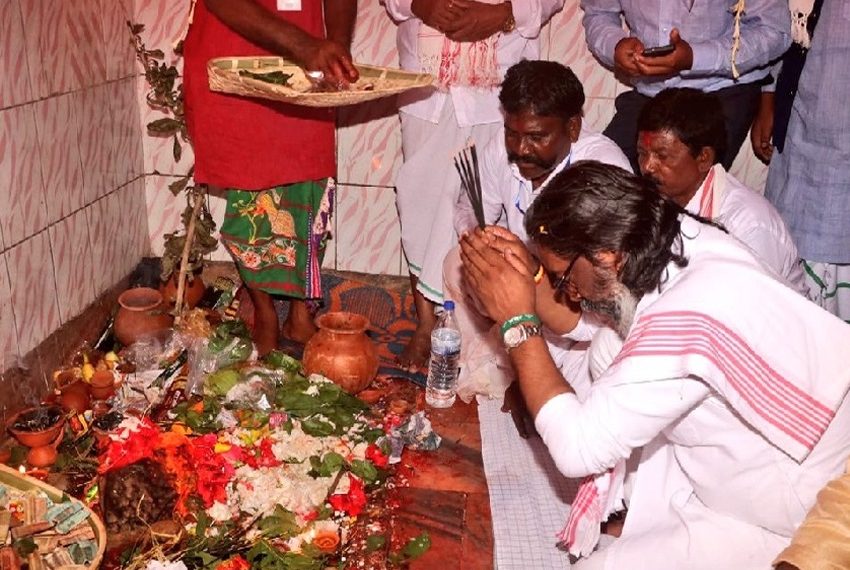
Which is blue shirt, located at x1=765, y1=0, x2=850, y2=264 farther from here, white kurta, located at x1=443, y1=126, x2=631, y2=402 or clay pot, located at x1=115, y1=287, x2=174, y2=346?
clay pot, located at x1=115, y1=287, x2=174, y2=346

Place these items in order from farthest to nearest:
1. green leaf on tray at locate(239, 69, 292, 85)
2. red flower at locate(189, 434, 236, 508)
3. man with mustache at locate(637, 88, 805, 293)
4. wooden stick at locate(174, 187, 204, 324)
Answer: wooden stick at locate(174, 187, 204, 324), green leaf on tray at locate(239, 69, 292, 85), man with mustache at locate(637, 88, 805, 293), red flower at locate(189, 434, 236, 508)

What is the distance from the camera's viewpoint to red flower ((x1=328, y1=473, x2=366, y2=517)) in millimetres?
2639

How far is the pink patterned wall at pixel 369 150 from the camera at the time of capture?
390cm

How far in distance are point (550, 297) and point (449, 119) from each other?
130 centimetres

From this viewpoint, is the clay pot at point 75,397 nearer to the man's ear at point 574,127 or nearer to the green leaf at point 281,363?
the green leaf at point 281,363

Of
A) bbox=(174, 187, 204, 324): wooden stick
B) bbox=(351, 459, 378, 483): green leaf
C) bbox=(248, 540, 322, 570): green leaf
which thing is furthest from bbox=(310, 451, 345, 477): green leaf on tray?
bbox=(174, 187, 204, 324): wooden stick

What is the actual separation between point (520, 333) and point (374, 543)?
95 centimetres

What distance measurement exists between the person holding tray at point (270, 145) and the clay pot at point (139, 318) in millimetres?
423

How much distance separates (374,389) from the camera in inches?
136

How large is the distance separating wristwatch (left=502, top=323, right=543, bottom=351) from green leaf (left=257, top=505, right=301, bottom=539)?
101cm

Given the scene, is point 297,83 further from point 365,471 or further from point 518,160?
point 365,471

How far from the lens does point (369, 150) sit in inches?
164

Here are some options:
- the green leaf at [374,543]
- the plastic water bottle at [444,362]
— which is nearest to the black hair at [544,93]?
the plastic water bottle at [444,362]

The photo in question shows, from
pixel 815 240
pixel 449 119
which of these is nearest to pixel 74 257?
pixel 449 119
